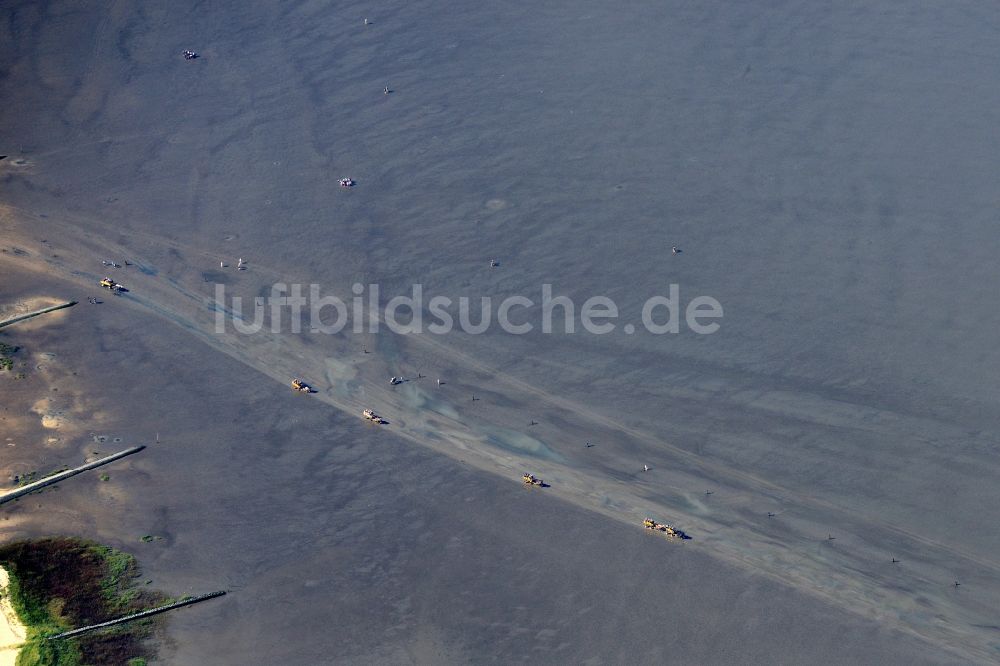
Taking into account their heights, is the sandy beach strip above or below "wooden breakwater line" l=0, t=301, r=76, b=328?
below

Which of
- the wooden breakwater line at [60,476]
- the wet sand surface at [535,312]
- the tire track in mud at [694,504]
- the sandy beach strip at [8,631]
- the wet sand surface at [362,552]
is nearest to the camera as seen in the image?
the sandy beach strip at [8,631]

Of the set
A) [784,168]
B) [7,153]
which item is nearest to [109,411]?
[7,153]

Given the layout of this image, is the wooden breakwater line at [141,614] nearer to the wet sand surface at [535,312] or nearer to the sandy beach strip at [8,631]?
the wet sand surface at [535,312]

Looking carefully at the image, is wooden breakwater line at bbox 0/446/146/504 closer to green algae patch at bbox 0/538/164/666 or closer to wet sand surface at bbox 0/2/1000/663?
wet sand surface at bbox 0/2/1000/663

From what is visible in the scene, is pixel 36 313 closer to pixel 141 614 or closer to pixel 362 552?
pixel 141 614

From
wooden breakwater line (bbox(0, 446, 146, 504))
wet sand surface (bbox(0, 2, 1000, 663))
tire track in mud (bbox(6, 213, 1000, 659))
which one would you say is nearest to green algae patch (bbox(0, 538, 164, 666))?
wet sand surface (bbox(0, 2, 1000, 663))

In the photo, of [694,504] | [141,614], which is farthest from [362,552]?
[694,504]

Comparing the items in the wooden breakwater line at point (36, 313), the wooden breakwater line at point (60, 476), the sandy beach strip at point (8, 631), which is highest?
the wooden breakwater line at point (36, 313)

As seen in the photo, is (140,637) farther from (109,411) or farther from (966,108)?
(966,108)

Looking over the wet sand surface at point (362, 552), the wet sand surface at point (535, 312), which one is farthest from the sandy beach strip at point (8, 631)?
the wet sand surface at point (535, 312)
